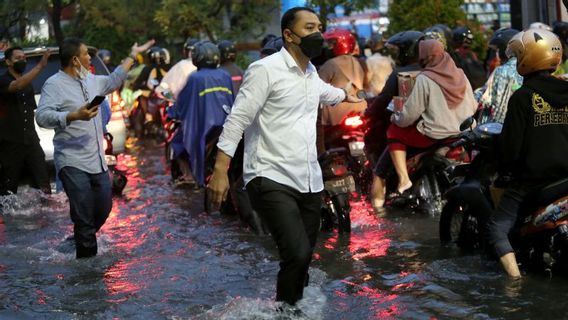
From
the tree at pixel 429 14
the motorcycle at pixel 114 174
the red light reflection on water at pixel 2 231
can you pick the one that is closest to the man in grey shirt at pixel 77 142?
the red light reflection on water at pixel 2 231

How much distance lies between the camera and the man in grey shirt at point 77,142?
27.7 ft

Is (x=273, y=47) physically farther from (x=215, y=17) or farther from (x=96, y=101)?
(x=215, y=17)

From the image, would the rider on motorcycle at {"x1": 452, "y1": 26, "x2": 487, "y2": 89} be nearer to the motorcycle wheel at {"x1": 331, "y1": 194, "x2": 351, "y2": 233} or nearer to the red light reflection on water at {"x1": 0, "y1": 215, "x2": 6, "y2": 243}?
the motorcycle wheel at {"x1": 331, "y1": 194, "x2": 351, "y2": 233}

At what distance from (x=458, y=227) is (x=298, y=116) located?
8.76 feet

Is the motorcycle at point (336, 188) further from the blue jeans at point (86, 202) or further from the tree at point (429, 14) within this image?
the tree at point (429, 14)

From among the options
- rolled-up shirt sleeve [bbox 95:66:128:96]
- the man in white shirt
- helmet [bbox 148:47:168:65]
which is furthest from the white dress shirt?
helmet [bbox 148:47:168:65]

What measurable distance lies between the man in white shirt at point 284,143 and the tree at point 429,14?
1533 centimetres

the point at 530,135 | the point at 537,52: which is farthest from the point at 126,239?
the point at 537,52

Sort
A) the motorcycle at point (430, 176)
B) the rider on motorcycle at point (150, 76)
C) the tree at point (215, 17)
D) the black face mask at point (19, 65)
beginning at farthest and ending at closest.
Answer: the tree at point (215, 17)
the rider on motorcycle at point (150, 76)
the black face mask at point (19, 65)
the motorcycle at point (430, 176)

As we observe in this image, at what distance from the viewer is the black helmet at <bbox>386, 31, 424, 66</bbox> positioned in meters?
10.6

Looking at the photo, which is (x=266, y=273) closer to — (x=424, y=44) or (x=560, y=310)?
(x=560, y=310)

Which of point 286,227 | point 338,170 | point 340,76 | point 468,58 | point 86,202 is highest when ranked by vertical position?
point 340,76

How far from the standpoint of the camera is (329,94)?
6.70 meters

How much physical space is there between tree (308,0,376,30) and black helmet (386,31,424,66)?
9749 mm
